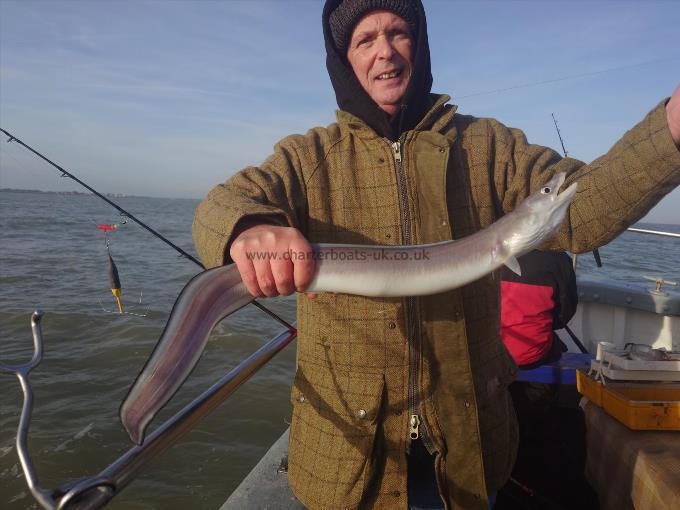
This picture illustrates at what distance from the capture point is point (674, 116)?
1738 mm

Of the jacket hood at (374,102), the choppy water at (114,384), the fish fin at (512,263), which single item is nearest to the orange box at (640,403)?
the fish fin at (512,263)

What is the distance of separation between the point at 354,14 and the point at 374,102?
471 mm

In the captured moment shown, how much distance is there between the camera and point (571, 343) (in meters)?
5.91

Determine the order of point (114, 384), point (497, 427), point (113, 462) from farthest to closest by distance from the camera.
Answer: point (114, 384) → point (497, 427) → point (113, 462)

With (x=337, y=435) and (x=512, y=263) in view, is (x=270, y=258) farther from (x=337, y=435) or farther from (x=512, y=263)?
(x=512, y=263)

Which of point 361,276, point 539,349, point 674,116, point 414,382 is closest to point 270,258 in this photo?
point 361,276

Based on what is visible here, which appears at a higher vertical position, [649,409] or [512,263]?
[512,263]

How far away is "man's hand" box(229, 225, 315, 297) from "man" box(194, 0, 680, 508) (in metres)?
0.10

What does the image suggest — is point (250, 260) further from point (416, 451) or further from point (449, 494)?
point (449, 494)

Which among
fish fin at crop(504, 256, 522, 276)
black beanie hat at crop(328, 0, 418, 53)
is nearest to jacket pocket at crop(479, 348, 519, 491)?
fish fin at crop(504, 256, 522, 276)

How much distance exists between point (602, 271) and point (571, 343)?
919 centimetres

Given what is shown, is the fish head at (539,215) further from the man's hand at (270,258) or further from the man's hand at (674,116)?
the man's hand at (270,258)

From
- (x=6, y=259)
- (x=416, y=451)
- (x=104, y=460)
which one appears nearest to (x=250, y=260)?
(x=416, y=451)

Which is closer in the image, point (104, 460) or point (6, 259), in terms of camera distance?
point (104, 460)
